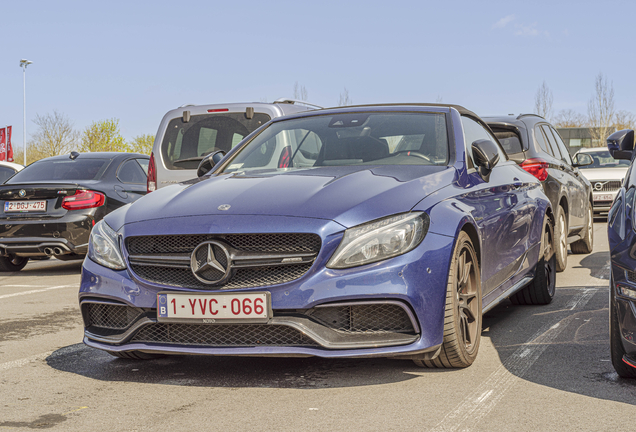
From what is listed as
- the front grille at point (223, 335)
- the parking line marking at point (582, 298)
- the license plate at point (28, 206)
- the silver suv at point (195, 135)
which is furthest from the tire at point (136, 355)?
the license plate at point (28, 206)

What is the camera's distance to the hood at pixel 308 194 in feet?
12.6

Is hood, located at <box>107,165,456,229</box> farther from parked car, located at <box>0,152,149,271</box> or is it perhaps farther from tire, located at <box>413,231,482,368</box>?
parked car, located at <box>0,152,149,271</box>

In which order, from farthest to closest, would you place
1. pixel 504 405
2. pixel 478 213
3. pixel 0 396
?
pixel 478 213 < pixel 0 396 < pixel 504 405

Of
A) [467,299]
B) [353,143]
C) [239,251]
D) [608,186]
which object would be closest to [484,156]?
[353,143]

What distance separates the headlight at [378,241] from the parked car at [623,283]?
36.2 inches

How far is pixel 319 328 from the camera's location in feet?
12.0

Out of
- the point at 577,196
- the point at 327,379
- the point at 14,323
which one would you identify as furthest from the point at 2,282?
the point at 577,196

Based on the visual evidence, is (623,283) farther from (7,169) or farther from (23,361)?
(7,169)

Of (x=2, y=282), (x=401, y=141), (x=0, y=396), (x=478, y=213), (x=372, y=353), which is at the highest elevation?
(x=401, y=141)

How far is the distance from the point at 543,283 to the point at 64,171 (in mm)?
6794

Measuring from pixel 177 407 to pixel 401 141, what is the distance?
7.50 feet

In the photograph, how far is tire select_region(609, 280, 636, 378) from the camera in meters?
3.73

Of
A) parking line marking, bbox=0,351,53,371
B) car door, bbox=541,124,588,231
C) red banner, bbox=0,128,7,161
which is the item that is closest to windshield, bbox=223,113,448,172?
parking line marking, bbox=0,351,53,371

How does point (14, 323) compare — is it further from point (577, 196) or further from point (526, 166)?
point (577, 196)
